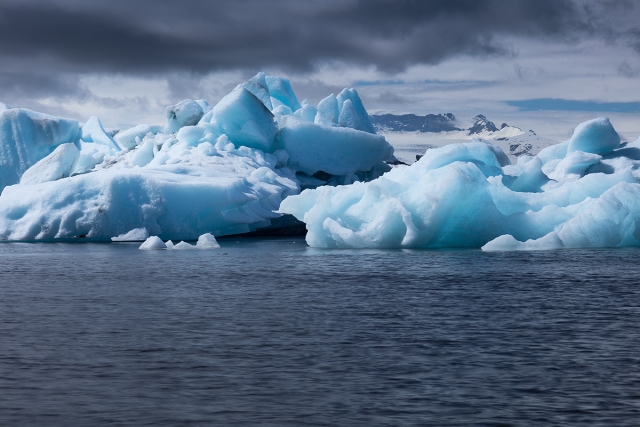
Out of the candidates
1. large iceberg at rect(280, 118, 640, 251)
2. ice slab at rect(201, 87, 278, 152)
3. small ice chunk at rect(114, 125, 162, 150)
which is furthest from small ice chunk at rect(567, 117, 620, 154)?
small ice chunk at rect(114, 125, 162, 150)

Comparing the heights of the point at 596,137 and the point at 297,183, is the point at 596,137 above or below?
above

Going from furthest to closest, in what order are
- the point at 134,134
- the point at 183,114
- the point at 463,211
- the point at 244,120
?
the point at 134,134, the point at 183,114, the point at 244,120, the point at 463,211

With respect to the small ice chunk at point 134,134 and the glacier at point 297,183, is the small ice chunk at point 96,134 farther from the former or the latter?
the small ice chunk at point 134,134

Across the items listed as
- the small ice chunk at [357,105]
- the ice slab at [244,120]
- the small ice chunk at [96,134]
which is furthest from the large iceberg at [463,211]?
the small ice chunk at [96,134]

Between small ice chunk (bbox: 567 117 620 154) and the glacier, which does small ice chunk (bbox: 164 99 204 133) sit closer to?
the glacier

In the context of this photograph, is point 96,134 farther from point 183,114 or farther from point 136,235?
point 136,235

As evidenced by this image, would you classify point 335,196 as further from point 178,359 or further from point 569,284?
point 178,359

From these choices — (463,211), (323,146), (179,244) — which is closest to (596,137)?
(463,211)

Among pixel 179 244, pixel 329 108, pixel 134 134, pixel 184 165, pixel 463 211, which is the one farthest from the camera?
pixel 134 134

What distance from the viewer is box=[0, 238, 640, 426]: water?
519cm

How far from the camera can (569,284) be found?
37.8ft

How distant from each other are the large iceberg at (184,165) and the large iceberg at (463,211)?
3799 millimetres

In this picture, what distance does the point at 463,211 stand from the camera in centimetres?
1689

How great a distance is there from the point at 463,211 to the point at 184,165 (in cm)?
965
